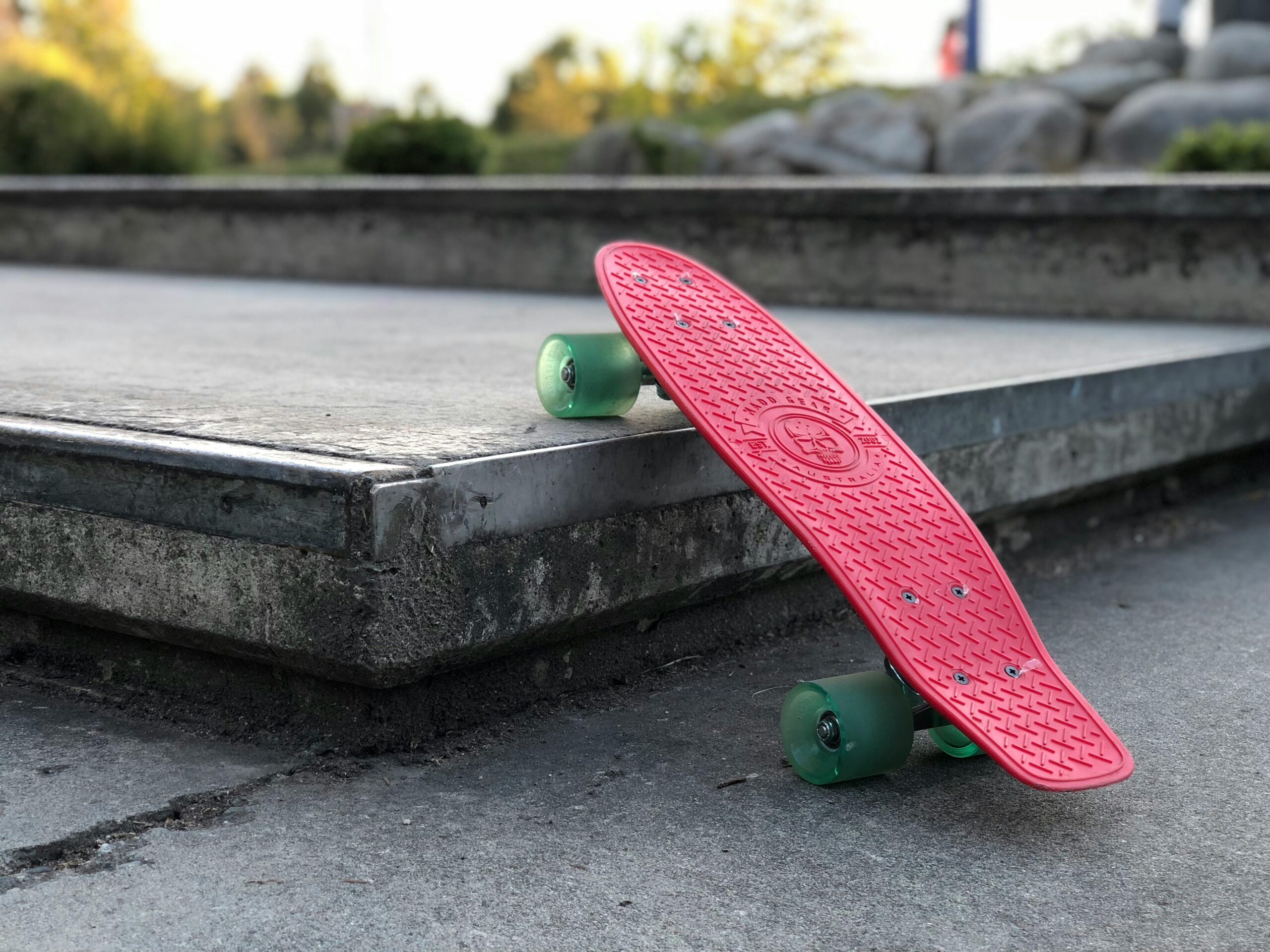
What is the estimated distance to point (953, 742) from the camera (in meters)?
2.20

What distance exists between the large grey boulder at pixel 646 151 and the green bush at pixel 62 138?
21.5 ft

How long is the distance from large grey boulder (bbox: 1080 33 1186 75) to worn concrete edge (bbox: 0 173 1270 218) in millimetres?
14074

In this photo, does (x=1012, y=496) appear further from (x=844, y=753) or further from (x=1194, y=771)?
(x=844, y=753)

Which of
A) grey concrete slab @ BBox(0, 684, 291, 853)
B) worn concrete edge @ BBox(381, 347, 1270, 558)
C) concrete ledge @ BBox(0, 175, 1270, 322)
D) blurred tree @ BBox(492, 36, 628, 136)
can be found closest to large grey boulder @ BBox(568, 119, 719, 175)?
concrete ledge @ BBox(0, 175, 1270, 322)

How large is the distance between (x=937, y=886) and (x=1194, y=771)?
0.67 meters

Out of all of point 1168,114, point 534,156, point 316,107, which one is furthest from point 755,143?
point 316,107

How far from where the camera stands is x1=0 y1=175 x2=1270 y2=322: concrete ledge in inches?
215

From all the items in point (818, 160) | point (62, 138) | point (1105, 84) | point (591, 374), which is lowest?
point (591, 374)

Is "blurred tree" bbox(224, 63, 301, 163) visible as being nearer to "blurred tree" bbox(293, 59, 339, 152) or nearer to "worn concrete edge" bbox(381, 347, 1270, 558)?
"blurred tree" bbox(293, 59, 339, 152)

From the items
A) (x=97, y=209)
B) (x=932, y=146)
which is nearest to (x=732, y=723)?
(x=97, y=209)

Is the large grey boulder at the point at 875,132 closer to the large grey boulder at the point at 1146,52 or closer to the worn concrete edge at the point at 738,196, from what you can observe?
the large grey boulder at the point at 1146,52

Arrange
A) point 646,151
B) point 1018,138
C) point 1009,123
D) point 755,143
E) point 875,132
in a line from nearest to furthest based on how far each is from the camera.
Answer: point 1018,138
point 1009,123
point 875,132
point 646,151
point 755,143

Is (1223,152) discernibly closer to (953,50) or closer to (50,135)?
(50,135)

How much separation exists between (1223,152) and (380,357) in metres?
8.21
